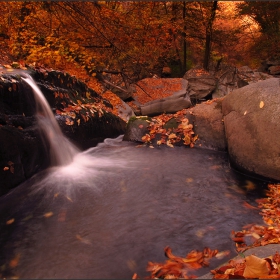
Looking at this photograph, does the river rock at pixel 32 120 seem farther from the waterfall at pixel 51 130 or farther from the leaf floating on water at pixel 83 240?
the leaf floating on water at pixel 83 240

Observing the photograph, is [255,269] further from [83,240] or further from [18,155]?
[18,155]

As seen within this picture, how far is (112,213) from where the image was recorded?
3350 mm

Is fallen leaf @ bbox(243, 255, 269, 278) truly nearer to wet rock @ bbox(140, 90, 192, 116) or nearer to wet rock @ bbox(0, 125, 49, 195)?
wet rock @ bbox(0, 125, 49, 195)

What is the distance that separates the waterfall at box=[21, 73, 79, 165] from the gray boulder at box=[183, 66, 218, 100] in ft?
33.9

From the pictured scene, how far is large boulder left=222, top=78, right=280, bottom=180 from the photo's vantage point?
423cm

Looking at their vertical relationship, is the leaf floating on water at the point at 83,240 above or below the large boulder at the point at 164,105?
below

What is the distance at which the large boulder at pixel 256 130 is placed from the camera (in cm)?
423

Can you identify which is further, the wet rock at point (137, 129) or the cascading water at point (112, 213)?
the wet rock at point (137, 129)

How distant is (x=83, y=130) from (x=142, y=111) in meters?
6.63

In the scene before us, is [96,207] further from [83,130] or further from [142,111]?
[142,111]

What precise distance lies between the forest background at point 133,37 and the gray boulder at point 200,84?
4.64 feet

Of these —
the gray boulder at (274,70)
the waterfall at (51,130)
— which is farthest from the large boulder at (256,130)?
the gray boulder at (274,70)

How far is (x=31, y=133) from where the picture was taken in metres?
4.22

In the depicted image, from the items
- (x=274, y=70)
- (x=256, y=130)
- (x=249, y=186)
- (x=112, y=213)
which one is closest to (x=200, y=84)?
→ (x=274, y=70)
